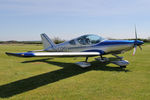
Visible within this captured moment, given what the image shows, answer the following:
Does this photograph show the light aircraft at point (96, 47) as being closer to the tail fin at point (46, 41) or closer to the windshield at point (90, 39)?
the windshield at point (90, 39)

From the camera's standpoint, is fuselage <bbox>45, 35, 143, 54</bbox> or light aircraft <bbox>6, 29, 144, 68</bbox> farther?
fuselage <bbox>45, 35, 143, 54</bbox>

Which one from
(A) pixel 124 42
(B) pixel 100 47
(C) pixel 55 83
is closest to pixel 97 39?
(B) pixel 100 47

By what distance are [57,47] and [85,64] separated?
4.26 m

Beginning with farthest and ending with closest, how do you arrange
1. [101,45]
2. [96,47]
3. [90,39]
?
[90,39], [96,47], [101,45]

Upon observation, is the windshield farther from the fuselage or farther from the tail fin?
the tail fin

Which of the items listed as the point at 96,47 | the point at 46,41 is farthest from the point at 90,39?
the point at 46,41

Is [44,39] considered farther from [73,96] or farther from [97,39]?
[73,96]

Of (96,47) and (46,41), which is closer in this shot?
(96,47)

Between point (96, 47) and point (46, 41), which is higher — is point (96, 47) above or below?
below

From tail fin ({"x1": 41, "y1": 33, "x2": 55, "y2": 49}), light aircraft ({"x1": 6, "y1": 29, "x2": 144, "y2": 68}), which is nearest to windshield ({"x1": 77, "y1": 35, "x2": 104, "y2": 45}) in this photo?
light aircraft ({"x1": 6, "y1": 29, "x2": 144, "y2": 68})

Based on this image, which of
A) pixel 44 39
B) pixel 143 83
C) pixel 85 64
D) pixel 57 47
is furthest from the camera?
pixel 44 39

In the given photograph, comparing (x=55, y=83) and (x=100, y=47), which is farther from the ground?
(x=100, y=47)

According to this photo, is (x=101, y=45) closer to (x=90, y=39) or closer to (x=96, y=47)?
(x=96, y=47)

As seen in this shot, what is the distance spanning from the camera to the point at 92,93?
444 centimetres
